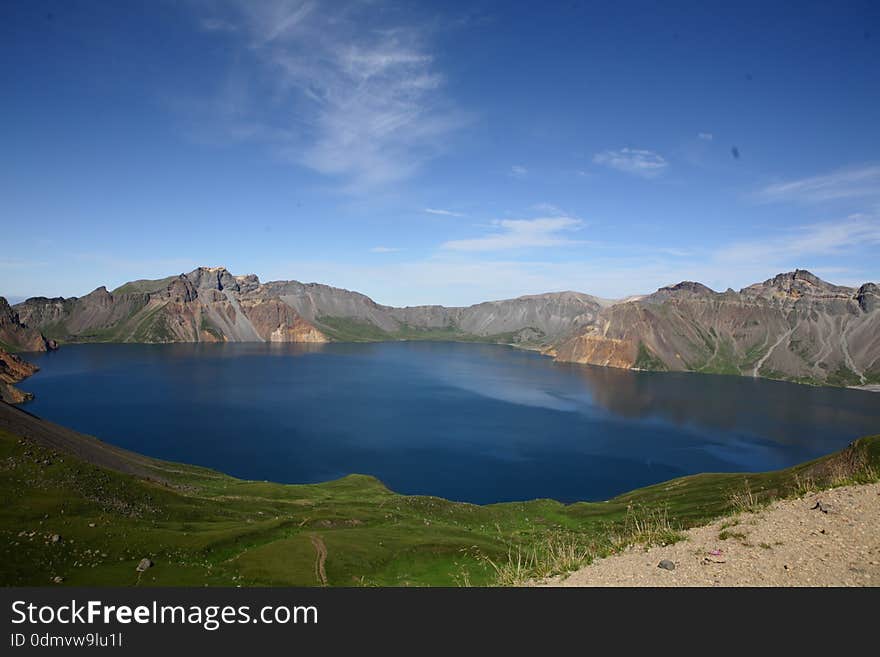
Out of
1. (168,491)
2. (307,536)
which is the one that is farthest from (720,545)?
(168,491)

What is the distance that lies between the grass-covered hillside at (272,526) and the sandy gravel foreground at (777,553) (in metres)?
1.49

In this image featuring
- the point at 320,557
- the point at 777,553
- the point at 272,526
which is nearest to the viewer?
the point at 777,553

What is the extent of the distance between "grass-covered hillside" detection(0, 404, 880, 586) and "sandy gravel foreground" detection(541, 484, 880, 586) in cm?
149

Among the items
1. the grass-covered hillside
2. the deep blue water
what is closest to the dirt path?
the grass-covered hillside

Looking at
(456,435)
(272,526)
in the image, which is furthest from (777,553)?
(456,435)

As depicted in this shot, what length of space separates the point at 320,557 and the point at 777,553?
33.3 m

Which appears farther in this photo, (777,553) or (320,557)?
(320,557)

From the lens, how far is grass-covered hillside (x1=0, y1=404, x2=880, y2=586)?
3103 cm

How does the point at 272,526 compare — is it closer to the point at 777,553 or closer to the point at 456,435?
the point at 777,553

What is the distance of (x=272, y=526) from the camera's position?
1863 inches

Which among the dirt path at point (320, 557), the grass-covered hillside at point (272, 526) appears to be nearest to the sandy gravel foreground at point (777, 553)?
the grass-covered hillside at point (272, 526)

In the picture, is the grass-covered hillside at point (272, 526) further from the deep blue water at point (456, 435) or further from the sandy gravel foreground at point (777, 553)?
the deep blue water at point (456, 435)

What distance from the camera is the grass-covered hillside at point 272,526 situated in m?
31.0

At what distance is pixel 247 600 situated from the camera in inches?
448
